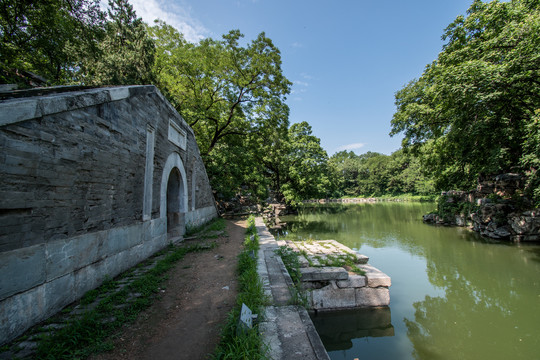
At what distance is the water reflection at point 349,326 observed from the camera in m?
3.72

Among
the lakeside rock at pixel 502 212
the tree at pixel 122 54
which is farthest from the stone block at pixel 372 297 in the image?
the tree at pixel 122 54

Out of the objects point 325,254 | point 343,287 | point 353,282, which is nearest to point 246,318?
point 343,287

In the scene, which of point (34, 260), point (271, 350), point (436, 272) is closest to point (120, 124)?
point (34, 260)

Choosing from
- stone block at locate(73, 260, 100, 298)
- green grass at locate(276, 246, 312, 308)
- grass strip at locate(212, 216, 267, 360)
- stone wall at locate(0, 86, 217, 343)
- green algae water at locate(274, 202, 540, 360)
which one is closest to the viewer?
grass strip at locate(212, 216, 267, 360)

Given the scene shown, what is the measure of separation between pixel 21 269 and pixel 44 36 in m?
13.0

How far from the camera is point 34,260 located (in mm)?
2443

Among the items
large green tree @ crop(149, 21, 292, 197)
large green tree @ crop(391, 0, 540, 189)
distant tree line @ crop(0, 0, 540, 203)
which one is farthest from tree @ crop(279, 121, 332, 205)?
large green tree @ crop(391, 0, 540, 189)

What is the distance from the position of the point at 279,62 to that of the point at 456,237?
12858mm

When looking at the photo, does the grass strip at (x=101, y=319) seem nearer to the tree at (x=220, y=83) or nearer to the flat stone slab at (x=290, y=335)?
the flat stone slab at (x=290, y=335)

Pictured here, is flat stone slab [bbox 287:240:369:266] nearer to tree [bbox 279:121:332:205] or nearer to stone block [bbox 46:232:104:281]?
stone block [bbox 46:232:104:281]

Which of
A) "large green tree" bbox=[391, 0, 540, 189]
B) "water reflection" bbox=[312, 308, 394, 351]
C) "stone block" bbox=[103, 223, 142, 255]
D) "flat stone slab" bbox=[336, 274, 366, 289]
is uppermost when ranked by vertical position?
"large green tree" bbox=[391, 0, 540, 189]

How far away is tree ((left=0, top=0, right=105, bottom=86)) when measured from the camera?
24.8ft

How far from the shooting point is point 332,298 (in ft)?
14.5

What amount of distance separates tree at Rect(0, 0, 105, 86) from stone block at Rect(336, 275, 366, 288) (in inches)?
442
